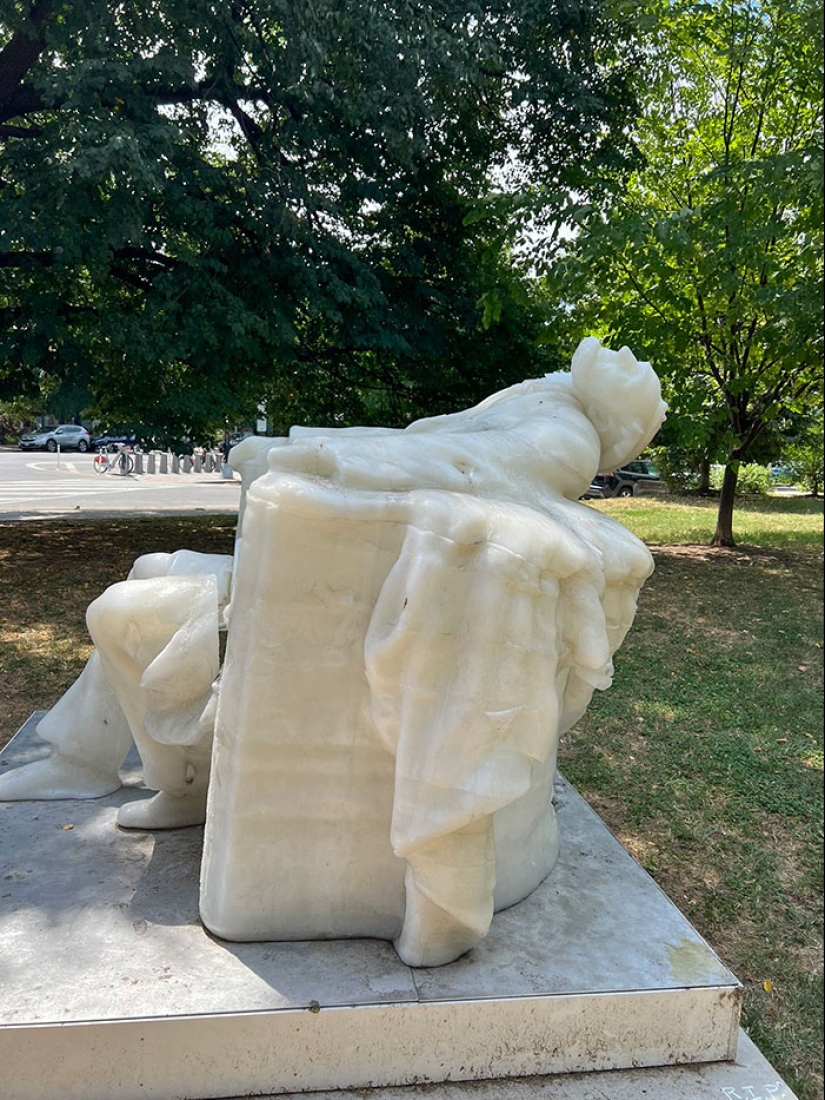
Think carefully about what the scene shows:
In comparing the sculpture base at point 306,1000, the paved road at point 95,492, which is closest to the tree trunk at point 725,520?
the paved road at point 95,492

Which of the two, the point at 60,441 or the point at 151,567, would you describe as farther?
the point at 60,441

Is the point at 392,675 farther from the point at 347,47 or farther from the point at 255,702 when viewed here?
the point at 347,47

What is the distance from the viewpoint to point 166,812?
298 centimetres

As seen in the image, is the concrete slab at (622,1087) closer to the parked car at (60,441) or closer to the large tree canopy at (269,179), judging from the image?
the large tree canopy at (269,179)

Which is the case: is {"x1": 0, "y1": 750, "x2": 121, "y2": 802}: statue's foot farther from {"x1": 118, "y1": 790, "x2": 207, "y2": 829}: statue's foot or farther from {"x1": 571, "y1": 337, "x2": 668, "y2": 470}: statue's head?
{"x1": 571, "y1": 337, "x2": 668, "y2": 470}: statue's head

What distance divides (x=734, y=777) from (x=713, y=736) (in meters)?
→ 0.67

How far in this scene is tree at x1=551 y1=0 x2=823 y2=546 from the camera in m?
8.70

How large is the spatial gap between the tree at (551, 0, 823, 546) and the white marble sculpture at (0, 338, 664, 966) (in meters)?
7.02

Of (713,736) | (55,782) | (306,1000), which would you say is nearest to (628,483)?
(713,736)

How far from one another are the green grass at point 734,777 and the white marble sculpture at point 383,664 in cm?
115

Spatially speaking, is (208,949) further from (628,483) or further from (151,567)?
(628,483)

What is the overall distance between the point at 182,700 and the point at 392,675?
838mm

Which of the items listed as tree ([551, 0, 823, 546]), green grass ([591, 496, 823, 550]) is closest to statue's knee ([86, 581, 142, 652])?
tree ([551, 0, 823, 546])

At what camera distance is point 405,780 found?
213 cm
